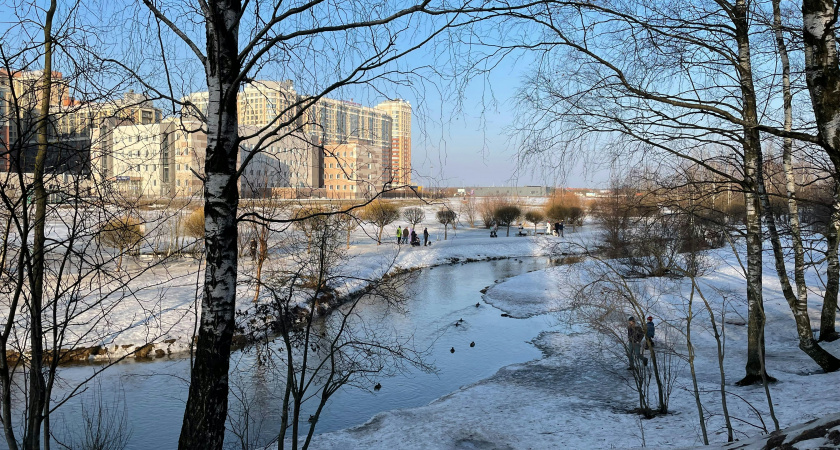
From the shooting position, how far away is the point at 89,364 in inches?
554

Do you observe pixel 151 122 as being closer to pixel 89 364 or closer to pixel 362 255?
pixel 89 364

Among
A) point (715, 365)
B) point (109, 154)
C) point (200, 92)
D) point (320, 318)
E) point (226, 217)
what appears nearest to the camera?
point (226, 217)

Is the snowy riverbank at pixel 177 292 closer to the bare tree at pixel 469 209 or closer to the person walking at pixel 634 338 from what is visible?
the bare tree at pixel 469 209

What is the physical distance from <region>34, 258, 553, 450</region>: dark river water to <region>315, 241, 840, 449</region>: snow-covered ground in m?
0.89

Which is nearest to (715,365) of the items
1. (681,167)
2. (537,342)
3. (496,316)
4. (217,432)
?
(537,342)

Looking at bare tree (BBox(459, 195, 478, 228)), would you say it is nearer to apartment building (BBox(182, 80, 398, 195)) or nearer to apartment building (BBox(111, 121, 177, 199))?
apartment building (BBox(111, 121, 177, 199))

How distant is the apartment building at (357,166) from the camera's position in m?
4.06

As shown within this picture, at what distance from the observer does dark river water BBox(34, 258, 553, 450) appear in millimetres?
10297

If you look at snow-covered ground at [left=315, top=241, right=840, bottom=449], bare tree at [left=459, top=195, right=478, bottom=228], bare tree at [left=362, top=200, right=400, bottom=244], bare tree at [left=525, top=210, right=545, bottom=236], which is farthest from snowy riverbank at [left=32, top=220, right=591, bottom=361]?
bare tree at [left=525, top=210, right=545, bottom=236]

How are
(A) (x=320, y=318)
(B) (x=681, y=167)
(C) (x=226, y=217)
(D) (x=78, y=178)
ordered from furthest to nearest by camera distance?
1. (A) (x=320, y=318)
2. (B) (x=681, y=167)
3. (D) (x=78, y=178)
4. (C) (x=226, y=217)

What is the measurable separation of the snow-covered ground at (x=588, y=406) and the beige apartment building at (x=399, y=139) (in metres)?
4.47

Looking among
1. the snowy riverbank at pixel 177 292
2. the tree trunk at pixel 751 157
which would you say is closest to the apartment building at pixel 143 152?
the snowy riverbank at pixel 177 292

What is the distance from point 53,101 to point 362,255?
28444 millimetres

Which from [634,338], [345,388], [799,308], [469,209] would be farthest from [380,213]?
[469,209]
